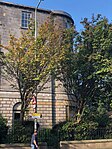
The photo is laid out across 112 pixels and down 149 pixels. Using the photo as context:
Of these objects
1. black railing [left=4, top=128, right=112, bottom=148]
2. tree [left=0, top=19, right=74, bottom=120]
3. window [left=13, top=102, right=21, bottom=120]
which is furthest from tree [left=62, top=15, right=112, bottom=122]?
window [left=13, top=102, right=21, bottom=120]

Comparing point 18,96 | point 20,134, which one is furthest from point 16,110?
point 20,134

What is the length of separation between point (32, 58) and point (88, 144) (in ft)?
24.2

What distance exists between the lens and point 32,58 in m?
19.3

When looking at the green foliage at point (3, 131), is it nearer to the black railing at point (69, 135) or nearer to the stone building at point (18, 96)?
the black railing at point (69, 135)

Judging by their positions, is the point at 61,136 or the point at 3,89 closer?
the point at 61,136

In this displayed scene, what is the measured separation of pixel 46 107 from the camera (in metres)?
29.3

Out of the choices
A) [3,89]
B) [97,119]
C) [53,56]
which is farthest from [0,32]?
[97,119]

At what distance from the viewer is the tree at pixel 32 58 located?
19.2 meters

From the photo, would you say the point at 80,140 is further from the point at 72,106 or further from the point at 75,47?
the point at 72,106

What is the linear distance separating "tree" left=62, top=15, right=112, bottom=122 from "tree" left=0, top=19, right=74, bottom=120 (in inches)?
88.2

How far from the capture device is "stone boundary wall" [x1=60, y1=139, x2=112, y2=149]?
19.0m

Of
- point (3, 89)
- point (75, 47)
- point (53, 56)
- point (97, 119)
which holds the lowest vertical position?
point (97, 119)

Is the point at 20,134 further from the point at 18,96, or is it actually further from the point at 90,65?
the point at 18,96

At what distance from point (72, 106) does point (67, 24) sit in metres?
9.96
